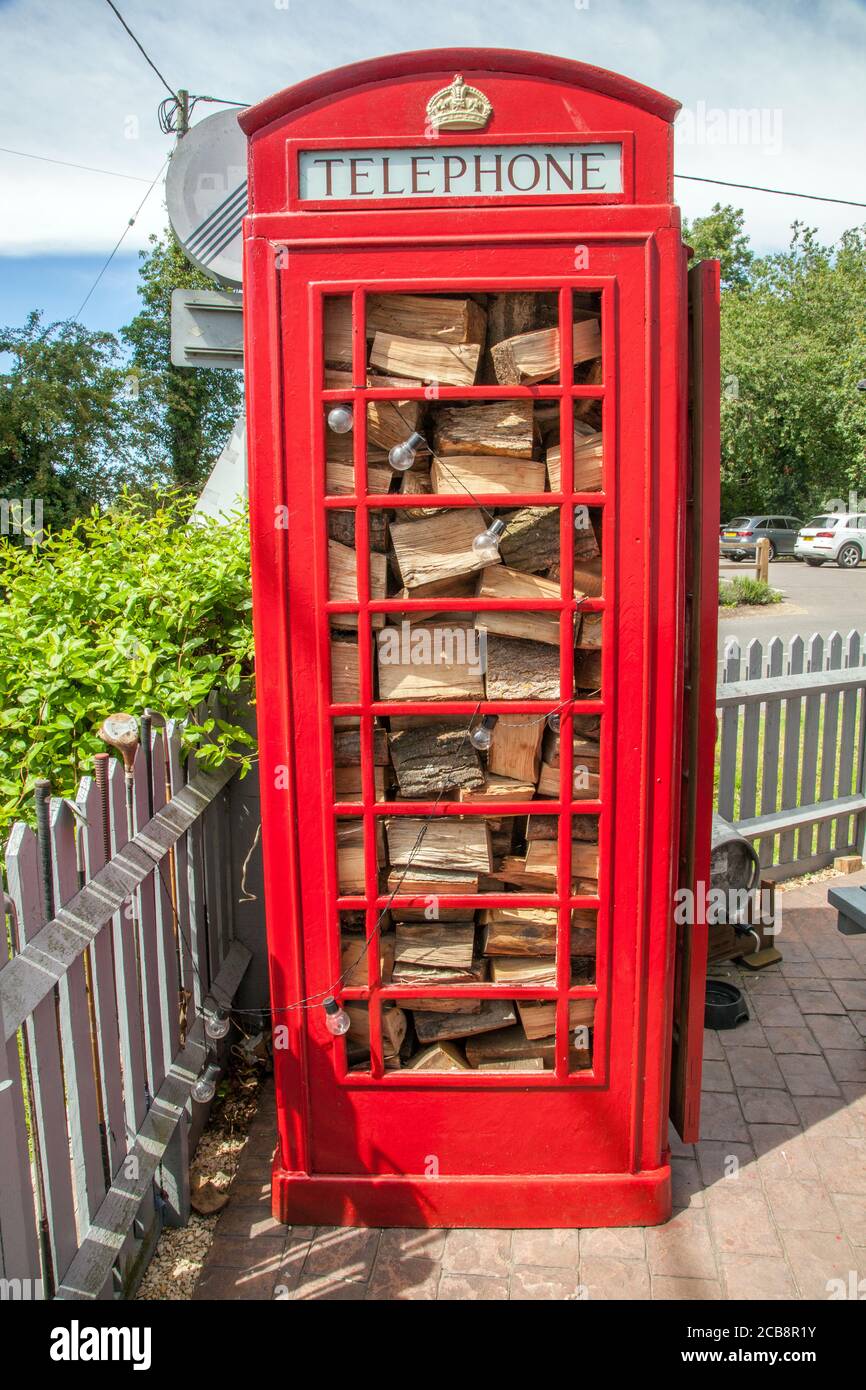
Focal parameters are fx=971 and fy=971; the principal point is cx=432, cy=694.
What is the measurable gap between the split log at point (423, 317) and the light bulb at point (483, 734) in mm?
1062

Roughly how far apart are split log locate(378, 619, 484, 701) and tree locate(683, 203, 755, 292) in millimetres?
40278

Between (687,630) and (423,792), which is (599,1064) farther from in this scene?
(687,630)

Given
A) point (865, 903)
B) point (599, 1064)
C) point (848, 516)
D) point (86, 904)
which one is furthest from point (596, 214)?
point (848, 516)

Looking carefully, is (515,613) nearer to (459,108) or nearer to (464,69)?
(459,108)

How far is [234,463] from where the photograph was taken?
5.20 metres

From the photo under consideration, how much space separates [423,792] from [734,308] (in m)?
36.0

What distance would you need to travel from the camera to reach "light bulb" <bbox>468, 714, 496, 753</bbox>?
2762 millimetres

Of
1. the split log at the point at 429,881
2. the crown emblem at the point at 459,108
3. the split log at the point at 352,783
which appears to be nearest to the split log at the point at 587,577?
the split log at the point at 352,783

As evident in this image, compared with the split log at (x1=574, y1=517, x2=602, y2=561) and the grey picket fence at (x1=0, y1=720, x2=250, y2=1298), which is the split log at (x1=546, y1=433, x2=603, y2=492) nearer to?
the split log at (x1=574, y1=517, x2=602, y2=561)

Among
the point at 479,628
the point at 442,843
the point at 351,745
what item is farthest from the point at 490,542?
the point at 442,843

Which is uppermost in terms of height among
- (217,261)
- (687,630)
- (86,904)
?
(217,261)

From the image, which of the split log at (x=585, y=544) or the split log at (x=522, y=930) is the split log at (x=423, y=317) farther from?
the split log at (x=522, y=930)

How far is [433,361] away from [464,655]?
2.67ft

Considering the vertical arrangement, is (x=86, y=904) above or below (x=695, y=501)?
below
